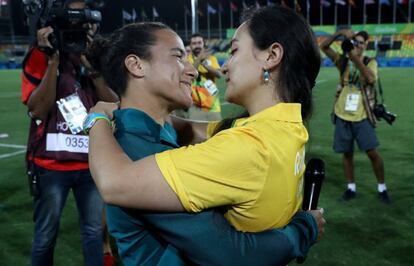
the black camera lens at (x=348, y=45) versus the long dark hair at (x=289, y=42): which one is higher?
the long dark hair at (x=289, y=42)

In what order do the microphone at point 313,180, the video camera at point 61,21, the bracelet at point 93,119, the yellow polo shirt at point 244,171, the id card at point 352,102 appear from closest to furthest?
the yellow polo shirt at point 244,171, the bracelet at point 93,119, the microphone at point 313,180, the video camera at point 61,21, the id card at point 352,102

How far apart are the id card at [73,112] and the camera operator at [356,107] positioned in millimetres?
3324

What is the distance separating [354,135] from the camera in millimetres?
5715

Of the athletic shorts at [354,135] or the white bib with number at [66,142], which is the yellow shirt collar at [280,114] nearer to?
the white bib with number at [66,142]

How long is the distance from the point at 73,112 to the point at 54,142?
0.74ft

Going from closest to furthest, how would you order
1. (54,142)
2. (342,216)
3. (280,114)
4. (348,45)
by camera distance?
(280,114), (54,142), (342,216), (348,45)

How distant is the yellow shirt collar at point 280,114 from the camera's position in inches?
57.5

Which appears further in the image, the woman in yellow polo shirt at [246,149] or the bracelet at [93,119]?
the bracelet at [93,119]

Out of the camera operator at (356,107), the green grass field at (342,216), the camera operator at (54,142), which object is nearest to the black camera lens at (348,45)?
the camera operator at (356,107)

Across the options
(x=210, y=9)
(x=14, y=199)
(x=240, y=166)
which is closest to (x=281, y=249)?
(x=240, y=166)

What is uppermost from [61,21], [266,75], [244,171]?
[61,21]

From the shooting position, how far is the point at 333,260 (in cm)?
410

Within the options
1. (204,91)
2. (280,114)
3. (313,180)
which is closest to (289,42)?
(280,114)

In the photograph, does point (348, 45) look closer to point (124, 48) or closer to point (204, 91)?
point (204, 91)
